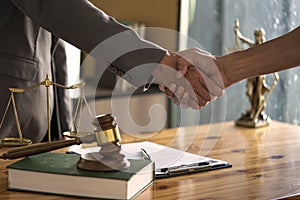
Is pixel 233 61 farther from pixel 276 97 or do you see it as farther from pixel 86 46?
pixel 276 97

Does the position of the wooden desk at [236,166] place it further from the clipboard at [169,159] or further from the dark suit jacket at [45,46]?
the dark suit jacket at [45,46]

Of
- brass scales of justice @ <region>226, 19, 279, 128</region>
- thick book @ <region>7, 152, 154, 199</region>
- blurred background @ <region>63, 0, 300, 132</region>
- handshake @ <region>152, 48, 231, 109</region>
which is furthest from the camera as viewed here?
blurred background @ <region>63, 0, 300, 132</region>

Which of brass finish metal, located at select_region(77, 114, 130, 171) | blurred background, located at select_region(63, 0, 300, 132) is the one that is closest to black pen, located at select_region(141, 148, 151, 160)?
brass finish metal, located at select_region(77, 114, 130, 171)

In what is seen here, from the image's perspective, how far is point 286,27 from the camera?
9.12ft

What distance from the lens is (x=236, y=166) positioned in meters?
1.65

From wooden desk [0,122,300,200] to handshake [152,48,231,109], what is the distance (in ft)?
0.51

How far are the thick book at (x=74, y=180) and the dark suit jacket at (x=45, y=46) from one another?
359 millimetres

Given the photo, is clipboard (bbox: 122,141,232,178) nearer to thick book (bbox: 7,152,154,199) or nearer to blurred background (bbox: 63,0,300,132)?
thick book (bbox: 7,152,154,199)

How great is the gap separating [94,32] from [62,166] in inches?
16.3

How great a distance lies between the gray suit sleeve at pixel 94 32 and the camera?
5.32 ft

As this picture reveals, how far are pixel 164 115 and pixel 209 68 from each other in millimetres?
1922

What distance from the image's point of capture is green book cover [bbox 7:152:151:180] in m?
1.30

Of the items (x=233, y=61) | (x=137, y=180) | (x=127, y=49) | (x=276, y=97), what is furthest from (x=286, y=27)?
(x=137, y=180)

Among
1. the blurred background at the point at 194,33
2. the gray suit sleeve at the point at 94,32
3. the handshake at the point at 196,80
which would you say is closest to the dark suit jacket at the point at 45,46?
the gray suit sleeve at the point at 94,32
